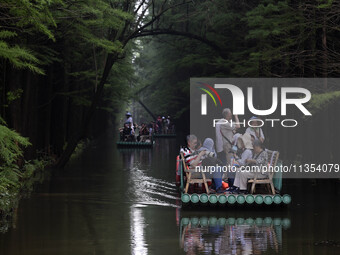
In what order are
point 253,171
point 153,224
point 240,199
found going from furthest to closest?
point 253,171, point 240,199, point 153,224

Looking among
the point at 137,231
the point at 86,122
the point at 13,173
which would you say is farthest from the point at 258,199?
the point at 86,122

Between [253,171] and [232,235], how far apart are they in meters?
4.27

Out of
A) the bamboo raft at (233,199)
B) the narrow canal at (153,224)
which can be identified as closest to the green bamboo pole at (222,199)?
the bamboo raft at (233,199)

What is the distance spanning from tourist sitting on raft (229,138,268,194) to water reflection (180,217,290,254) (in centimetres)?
194

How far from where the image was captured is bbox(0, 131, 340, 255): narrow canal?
1148 cm

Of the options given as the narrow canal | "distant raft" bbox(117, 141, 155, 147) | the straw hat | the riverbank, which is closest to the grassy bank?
the riverbank

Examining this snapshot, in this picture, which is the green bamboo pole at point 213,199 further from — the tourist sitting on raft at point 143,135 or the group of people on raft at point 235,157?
the tourist sitting on raft at point 143,135

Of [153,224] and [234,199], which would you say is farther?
[234,199]

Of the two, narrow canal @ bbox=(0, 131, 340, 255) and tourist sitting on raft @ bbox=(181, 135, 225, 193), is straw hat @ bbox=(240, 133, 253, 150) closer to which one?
tourist sitting on raft @ bbox=(181, 135, 225, 193)

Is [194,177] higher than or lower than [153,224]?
higher

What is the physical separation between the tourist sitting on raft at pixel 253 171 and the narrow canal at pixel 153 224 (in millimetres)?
882

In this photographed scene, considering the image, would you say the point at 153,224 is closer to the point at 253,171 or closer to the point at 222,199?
the point at 222,199

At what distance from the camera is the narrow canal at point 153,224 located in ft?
37.7

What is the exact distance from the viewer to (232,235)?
12.6 m
